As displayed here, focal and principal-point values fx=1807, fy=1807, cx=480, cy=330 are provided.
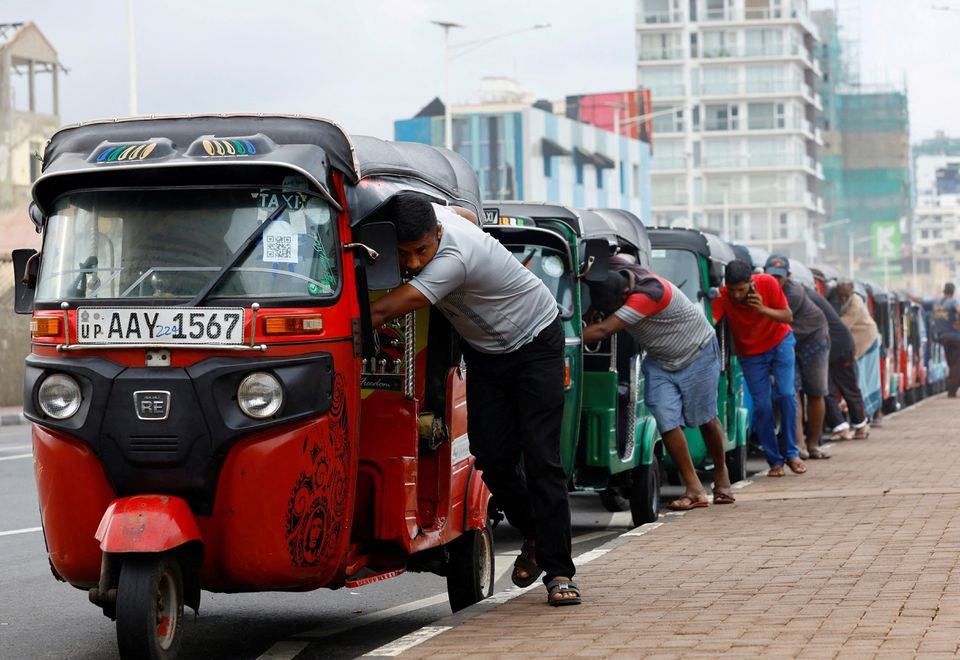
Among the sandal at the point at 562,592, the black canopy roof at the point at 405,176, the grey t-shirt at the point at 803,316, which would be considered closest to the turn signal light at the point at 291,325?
the black canopy roof at the point at 405,176

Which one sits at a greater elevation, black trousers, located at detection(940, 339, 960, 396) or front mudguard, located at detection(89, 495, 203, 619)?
front mudguard, located at detection(89, 495, 203, 619)

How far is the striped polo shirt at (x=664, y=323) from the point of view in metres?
11.8

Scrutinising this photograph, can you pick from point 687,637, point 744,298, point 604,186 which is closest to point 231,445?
point 687,637

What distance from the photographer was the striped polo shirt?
1182 centimetres

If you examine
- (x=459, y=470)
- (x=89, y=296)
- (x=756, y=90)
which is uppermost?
(x=756, y=90)

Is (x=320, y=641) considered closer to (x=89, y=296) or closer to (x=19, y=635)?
(x=19, y=635)

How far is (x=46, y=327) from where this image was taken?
7047 millimetres

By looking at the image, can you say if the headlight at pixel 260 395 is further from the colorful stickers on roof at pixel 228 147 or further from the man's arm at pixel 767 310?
the man's arm at pixel 767 310

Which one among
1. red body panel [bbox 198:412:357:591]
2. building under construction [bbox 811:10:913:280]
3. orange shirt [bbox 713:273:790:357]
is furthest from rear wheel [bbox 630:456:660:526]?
building under construction [bbox 811:10:913:280]

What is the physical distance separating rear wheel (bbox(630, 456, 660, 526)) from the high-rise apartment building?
127427 mm

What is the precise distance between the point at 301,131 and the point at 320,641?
2333mm

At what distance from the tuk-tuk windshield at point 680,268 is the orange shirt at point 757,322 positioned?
292mm

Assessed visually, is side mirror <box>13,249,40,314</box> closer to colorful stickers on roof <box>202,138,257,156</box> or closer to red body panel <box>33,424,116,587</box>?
red body panel <box>33,424,116,587</box>

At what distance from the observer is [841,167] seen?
164 meters
